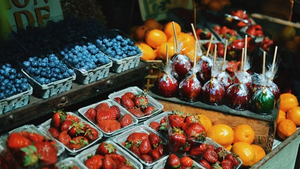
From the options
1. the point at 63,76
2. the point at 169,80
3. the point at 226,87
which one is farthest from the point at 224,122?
the point at 63,76

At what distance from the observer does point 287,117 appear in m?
3.35

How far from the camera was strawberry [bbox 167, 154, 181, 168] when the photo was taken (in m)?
2.29

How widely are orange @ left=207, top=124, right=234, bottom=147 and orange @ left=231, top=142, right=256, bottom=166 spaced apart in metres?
0.10

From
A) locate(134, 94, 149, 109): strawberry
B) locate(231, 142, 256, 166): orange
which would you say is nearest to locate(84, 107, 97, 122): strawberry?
A: locate(134, 94, 149, 109): strawberry

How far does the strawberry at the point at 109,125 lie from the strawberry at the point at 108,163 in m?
0.36

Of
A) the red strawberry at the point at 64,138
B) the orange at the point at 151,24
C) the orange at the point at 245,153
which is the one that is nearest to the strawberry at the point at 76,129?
the red strawberry at the point at 64,138

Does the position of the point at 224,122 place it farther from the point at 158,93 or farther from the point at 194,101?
the point at 158,93

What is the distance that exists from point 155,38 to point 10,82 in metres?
1.68

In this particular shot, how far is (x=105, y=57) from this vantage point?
2.84m

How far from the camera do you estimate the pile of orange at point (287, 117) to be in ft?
10.2

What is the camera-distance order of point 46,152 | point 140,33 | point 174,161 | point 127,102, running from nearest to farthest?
point 46,152 < point 174,161 < point 127,102 < point 140,33

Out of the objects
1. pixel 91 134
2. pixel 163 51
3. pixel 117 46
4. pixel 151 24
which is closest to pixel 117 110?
pixel 91 134

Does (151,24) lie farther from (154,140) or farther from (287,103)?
(154,140)

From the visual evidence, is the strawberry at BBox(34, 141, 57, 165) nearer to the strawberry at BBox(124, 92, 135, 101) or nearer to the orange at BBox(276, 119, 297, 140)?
the strawberry at BBox(124, 92, 135, 101)
